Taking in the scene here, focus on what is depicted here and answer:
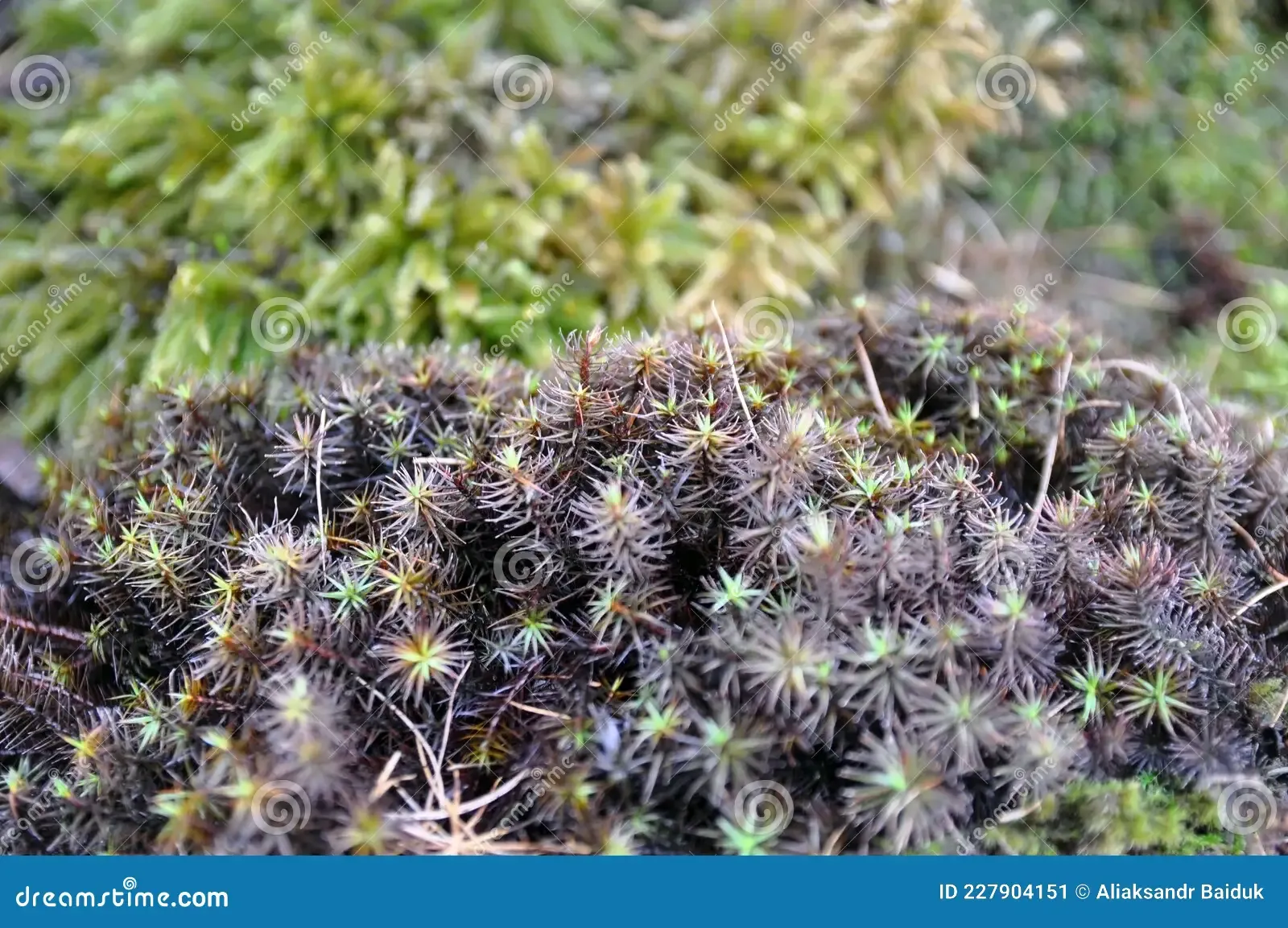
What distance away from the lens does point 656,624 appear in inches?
51.0

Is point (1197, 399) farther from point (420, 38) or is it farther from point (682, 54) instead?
point (420, 38)

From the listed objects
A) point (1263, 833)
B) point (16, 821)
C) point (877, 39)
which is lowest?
point (16, 821)

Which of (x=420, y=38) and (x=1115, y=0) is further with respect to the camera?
(x=1115, y=0)

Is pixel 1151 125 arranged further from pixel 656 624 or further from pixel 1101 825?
pixel 656 624

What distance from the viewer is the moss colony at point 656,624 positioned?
3.89 feet

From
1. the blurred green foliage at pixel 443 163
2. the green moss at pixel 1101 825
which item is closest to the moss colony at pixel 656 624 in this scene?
the green moss at pixel 1101 825

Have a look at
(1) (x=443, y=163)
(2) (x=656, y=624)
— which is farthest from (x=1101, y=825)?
(1) (x=443, y=163)

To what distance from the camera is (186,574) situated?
4.92 ft

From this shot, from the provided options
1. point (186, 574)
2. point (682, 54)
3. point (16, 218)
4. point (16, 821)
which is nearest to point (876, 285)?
point (682, 54)

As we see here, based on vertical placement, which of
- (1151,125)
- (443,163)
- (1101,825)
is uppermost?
(1151,125)

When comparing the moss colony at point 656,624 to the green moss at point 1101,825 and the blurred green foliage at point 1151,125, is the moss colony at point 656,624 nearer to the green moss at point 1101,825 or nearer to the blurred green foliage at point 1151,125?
the green moss at point 1101,825

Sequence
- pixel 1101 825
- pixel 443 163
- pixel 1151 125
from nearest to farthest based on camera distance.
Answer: pixel 1101 825, pixel 443 163, pixel 1151 125

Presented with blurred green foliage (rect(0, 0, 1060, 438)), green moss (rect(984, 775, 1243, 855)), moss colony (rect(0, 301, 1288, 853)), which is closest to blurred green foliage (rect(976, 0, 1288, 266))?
blurred green foliage (rect(0, 0, 1060, 438))

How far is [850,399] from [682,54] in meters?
1.46
